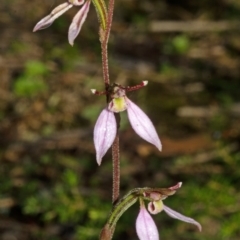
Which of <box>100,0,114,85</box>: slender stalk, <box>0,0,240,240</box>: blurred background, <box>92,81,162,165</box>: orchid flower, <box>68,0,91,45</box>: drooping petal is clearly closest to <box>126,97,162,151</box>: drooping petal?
<box>92,81,162,165</box>: orchid flower

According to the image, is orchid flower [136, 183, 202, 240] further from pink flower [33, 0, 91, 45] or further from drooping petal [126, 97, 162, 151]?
pink flower [33, 0, 91, 45]

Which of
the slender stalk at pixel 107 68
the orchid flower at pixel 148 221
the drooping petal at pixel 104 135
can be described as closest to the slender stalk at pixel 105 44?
the slender stalk at pixel 107 68

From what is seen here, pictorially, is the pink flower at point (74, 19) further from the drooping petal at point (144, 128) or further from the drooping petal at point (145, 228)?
the drooping petal at point (145, 228)

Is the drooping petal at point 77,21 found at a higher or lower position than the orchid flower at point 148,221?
higher

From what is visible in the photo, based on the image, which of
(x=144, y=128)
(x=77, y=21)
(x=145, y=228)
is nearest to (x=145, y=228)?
(x=145, y=228)

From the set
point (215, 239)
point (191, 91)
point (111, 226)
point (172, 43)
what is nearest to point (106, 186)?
point (215, 239)

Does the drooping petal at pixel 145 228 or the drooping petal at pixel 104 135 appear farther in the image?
the drooping petal at pixel 145 228
